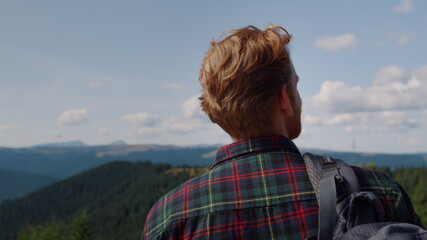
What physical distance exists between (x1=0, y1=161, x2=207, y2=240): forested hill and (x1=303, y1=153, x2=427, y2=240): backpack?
367 feet

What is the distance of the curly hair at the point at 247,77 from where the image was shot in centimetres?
206

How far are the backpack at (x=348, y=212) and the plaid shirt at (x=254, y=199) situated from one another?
0.14 m

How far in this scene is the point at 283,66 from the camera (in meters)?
2.09

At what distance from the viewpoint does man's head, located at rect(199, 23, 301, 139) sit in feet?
6.76

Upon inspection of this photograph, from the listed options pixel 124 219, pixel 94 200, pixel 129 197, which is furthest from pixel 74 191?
pixel 124 219

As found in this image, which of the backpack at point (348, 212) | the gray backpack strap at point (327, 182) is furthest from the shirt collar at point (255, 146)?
the backpack at point (348, 212)

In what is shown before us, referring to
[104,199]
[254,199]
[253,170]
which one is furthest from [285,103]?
[104,199]

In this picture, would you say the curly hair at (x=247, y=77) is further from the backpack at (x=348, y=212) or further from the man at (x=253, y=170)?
the backpack at (x=348, y=212)

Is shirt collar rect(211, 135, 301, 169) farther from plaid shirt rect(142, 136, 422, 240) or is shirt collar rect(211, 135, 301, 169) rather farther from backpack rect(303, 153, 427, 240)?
backpack rect(303, 153, 427, 240)

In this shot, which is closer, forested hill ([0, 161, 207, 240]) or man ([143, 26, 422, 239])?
man ([143, 26, 422, 239])

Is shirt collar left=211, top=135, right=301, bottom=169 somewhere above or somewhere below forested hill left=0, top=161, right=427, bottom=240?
above

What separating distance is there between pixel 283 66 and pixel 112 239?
375ft

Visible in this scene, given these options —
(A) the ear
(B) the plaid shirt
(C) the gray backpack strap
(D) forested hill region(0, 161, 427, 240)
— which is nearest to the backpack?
(C) the gray backpack strap

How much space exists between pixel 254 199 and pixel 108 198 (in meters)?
166
